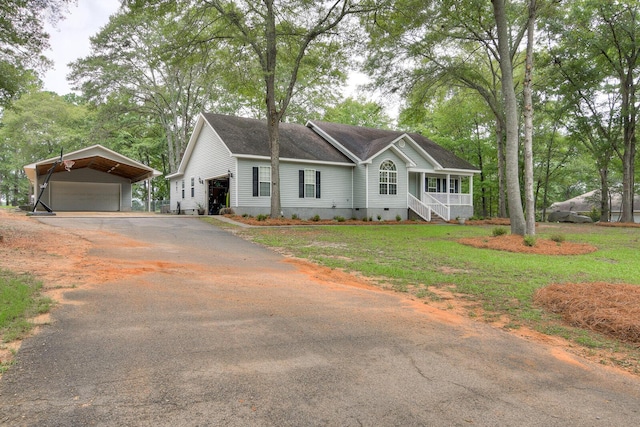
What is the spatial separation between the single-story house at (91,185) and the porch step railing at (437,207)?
56.8 ft

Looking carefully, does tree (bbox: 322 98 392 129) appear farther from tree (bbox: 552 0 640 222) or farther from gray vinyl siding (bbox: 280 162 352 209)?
tree (bbox: 552 0 640 222)

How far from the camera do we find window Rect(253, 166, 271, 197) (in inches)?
791

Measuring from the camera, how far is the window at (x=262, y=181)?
2009 centimetres

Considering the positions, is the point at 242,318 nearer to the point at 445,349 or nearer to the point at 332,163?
the point at 445,349

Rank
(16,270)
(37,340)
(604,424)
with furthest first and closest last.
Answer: (16,270) < (37,340) < (604,424)

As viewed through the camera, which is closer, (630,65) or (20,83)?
(20,83)

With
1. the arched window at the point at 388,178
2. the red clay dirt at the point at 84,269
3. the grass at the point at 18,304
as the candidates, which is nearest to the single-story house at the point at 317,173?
the arched window at the point at 388,178

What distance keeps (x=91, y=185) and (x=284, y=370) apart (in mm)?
29638

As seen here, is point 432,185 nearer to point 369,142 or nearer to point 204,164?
point 369,142

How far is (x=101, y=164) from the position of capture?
24547mm

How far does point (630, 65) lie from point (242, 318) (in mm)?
26891

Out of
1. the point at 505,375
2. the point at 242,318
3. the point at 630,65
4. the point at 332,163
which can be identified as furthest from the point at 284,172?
the point at 630,65

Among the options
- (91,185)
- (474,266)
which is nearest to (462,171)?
(474,266)

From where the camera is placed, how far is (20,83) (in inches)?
484
